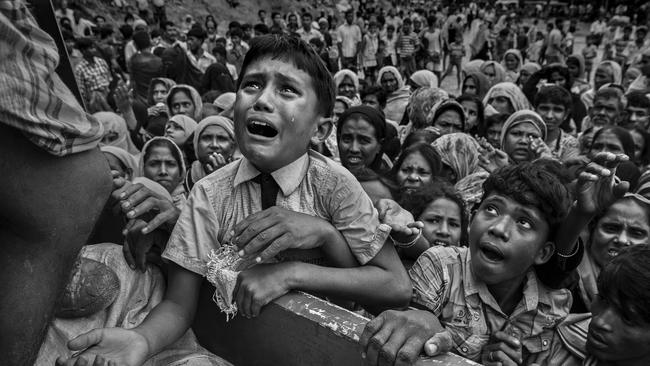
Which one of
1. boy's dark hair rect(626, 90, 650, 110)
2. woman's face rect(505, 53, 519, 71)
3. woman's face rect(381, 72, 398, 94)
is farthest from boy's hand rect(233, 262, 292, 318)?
woman's face rect(505, 53, 519, 71)

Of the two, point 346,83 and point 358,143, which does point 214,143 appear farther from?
point 346,83

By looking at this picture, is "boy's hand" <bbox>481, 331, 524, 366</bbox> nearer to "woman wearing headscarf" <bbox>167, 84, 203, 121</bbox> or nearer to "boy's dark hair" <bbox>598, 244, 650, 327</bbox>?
"boy's dark hair" <bbox>598, 244, 650, 327</bbox>

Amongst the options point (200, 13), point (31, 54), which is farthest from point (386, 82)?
point (200, 13)

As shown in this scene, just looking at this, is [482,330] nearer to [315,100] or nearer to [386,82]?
[315,100]

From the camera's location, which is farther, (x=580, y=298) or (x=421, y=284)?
(x=580, y=298)

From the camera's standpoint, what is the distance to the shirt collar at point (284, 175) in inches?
64.2

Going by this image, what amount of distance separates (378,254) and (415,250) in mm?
765

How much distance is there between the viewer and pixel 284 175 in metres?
1.64

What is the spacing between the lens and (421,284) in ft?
6.32

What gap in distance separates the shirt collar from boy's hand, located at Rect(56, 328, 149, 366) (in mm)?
537

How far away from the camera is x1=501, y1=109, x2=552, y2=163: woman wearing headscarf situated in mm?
4230

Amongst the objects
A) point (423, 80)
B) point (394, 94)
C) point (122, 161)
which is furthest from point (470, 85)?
point (122, 161)

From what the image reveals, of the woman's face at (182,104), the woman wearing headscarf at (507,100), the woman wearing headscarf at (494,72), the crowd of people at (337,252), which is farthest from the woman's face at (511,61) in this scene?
the crowd of people at (337,252)

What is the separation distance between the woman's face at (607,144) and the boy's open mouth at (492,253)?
237cm
